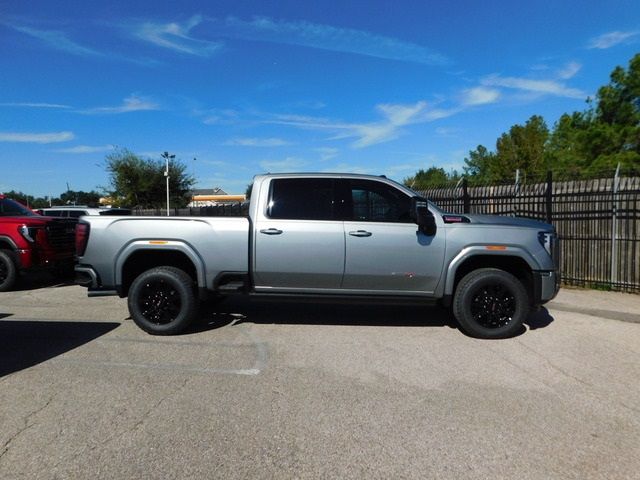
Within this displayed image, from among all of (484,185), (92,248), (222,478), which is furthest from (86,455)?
(484,185)

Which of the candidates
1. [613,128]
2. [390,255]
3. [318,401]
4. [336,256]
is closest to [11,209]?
[336,256]

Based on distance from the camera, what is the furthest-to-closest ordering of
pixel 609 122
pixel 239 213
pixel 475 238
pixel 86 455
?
1. pixel 609 122
2. pixel 239 213
3. pixel 475 238
4. pixel 86 455

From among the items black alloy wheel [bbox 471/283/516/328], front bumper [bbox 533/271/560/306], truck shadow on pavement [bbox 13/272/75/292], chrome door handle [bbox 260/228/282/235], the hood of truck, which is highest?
the hood of truck

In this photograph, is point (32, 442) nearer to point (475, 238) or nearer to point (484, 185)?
point (475, 238)

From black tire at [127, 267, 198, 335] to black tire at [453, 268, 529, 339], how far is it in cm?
336

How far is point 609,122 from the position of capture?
24.9 metres

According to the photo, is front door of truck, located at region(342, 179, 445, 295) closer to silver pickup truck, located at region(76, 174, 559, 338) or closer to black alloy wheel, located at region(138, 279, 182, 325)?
silver pickup truck, located at region(76, 174, 559, 338)

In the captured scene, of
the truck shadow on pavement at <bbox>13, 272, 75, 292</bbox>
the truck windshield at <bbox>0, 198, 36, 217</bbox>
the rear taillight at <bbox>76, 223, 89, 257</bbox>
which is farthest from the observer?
the truck windshield at <bbox>0, 198, 36, 217</bbox>

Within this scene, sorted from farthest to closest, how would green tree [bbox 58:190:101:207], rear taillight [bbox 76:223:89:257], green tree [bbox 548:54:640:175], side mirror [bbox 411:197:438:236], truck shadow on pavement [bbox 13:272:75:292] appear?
green tree [bbox 58:190:101:207] < green tree [bbox 548:54:640:175] < truck shadow on pavement [bbox 13:272:75:292] < rear taillight [bbox 76:223:89:257] < side mirror [bbox 411:197:438:236]

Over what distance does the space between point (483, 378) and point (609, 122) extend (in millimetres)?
25734

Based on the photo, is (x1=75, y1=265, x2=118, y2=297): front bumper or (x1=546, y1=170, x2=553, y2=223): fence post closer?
(x1=75, y1=265, x2=118, y2=297): front bumper

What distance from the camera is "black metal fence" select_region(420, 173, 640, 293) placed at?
8.85 metres

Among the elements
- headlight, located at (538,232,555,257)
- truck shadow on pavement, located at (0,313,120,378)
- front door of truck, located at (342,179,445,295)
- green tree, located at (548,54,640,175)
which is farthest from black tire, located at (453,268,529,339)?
green tree, located at (548,54,640,175)

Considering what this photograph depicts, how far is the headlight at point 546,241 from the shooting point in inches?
229
